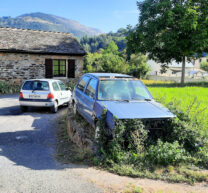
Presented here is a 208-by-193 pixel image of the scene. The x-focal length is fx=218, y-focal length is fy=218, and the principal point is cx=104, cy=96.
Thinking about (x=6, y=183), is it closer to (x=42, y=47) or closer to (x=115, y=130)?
(x=115, y=130)

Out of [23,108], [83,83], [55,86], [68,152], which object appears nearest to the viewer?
[68,152]

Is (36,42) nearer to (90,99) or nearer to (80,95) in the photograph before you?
(80,95)

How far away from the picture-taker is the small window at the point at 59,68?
20812 millimetres

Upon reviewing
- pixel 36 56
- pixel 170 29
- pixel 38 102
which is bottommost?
pixel 38 102

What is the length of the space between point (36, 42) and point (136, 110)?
56.8ft

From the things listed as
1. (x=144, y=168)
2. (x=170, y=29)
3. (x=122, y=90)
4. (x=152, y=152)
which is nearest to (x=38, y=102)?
(x=122, y=90)

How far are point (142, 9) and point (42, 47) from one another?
13126mm

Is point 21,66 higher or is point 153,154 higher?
point 21,66

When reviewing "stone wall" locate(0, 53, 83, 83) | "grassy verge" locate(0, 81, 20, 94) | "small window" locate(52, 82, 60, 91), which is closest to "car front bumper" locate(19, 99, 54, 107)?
"small window" locate(52, 82, 60, 91)

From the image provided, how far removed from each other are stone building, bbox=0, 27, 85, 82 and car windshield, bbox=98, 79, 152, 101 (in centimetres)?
1407

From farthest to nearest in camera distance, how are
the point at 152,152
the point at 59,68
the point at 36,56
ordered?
the point at 59,68
the point at 36,56
the point at 152,152

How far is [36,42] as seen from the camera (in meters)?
20.4

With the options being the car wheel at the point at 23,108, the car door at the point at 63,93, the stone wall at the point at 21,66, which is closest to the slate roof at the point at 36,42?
the stone wall at the point at 21,66

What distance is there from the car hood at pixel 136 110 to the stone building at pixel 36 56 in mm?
15045
